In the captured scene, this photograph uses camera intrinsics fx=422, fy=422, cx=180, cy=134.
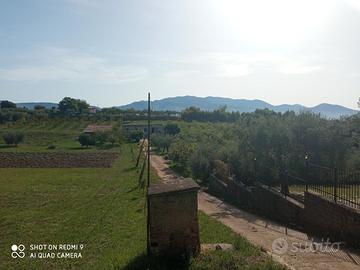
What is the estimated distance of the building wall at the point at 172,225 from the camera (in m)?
9.36

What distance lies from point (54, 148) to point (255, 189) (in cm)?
6280

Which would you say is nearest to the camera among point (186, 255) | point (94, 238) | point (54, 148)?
point (186, 255)

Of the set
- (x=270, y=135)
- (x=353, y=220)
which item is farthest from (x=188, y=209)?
(x=270, y=135)

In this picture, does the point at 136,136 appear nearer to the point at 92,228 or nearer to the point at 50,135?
the point at 50,135

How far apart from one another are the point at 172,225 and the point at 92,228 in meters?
7.98

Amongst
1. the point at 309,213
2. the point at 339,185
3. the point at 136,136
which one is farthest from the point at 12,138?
the point at 339,185

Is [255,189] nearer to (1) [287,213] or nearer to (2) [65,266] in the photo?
(1) [287,213]

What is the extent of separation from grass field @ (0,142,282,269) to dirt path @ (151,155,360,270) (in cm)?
72

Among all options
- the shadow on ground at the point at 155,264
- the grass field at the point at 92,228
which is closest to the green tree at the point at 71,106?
the grass field at the point at 92,228

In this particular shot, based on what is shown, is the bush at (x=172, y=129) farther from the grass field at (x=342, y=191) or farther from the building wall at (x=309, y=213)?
the grass field at (x=342, y=191)

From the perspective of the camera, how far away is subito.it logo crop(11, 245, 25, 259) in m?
13.1

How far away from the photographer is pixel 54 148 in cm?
7756

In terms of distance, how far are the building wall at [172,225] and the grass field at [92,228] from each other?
426mm

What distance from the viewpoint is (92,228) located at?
54.1 feet
